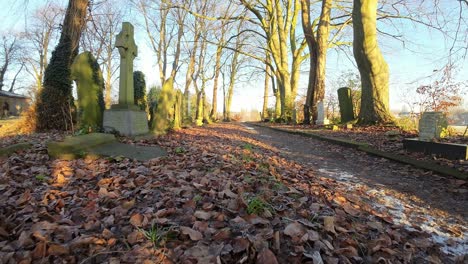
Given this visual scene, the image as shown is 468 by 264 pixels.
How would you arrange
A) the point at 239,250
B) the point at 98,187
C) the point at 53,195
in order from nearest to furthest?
the point at 239,250 → the point at 53,195 → the point at 98,187

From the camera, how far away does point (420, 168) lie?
4812 millimetres

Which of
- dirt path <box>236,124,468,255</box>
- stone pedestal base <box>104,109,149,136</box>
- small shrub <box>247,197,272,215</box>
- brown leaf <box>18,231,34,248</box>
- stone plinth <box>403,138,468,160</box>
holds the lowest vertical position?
dirt path <box>236,124,468,255</box>

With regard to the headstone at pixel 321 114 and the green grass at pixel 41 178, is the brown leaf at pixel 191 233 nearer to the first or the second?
Result: the green grass at pixel 41 178

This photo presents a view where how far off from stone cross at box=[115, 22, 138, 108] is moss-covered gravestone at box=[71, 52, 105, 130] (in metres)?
0.71

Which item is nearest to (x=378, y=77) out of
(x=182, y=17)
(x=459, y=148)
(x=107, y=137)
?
(x=459, y=148)

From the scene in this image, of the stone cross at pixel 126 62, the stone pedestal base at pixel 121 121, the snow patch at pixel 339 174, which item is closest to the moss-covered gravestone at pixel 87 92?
the stone pedestal base at pixel 121 121

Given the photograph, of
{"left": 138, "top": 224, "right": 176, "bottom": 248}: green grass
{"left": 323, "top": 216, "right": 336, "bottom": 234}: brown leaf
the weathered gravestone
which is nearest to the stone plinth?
the weathered gravestone

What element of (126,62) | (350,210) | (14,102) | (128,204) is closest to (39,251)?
(128,204)

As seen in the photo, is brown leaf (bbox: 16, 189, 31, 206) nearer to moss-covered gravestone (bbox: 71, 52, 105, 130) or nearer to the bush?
moss-covered gravestone (bbox: 71, 52, 105, 130)

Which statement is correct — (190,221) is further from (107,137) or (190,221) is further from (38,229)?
(107,137)

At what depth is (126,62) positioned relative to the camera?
8.10 m

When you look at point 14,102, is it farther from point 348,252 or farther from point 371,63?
point 348,252

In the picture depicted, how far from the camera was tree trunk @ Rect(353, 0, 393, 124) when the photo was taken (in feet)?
Answer: 33.0

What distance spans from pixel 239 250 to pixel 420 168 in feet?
13.6
